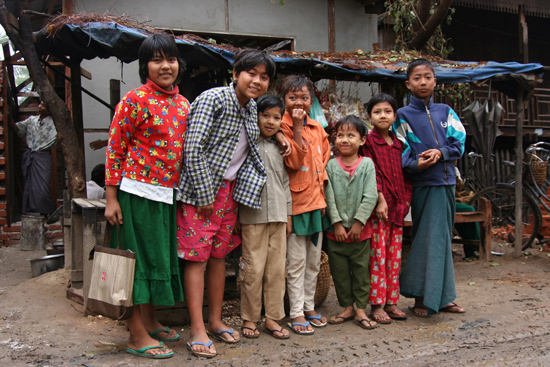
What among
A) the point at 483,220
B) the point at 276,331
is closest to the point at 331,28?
the point at 483,220

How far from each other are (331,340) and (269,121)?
156 cm

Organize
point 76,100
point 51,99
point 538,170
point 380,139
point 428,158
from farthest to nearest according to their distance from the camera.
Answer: point 538,170 → point 76,100 → point 51,99 → point 380,139 → point 428,158

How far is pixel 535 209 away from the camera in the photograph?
20.8 ft

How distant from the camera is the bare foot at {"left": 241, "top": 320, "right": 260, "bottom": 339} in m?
3.16

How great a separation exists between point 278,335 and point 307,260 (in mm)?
585

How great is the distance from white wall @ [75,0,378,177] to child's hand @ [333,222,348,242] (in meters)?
4.54

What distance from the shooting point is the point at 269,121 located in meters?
3.16

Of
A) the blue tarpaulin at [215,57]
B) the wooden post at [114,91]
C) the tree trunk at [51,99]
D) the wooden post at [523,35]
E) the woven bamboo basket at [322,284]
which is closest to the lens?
the woven bamboo basket at [322,284]

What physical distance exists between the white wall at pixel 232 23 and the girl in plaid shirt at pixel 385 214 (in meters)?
4.04

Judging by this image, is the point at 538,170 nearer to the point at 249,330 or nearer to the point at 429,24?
the point at 429,24

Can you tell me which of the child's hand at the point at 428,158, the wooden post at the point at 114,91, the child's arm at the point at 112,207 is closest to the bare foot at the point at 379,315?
the child's hand at the point at 428,158

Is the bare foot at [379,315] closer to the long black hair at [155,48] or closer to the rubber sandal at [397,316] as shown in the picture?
the rubber sandal at [397,316]

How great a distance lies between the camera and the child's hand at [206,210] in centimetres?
283

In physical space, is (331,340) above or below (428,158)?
below
